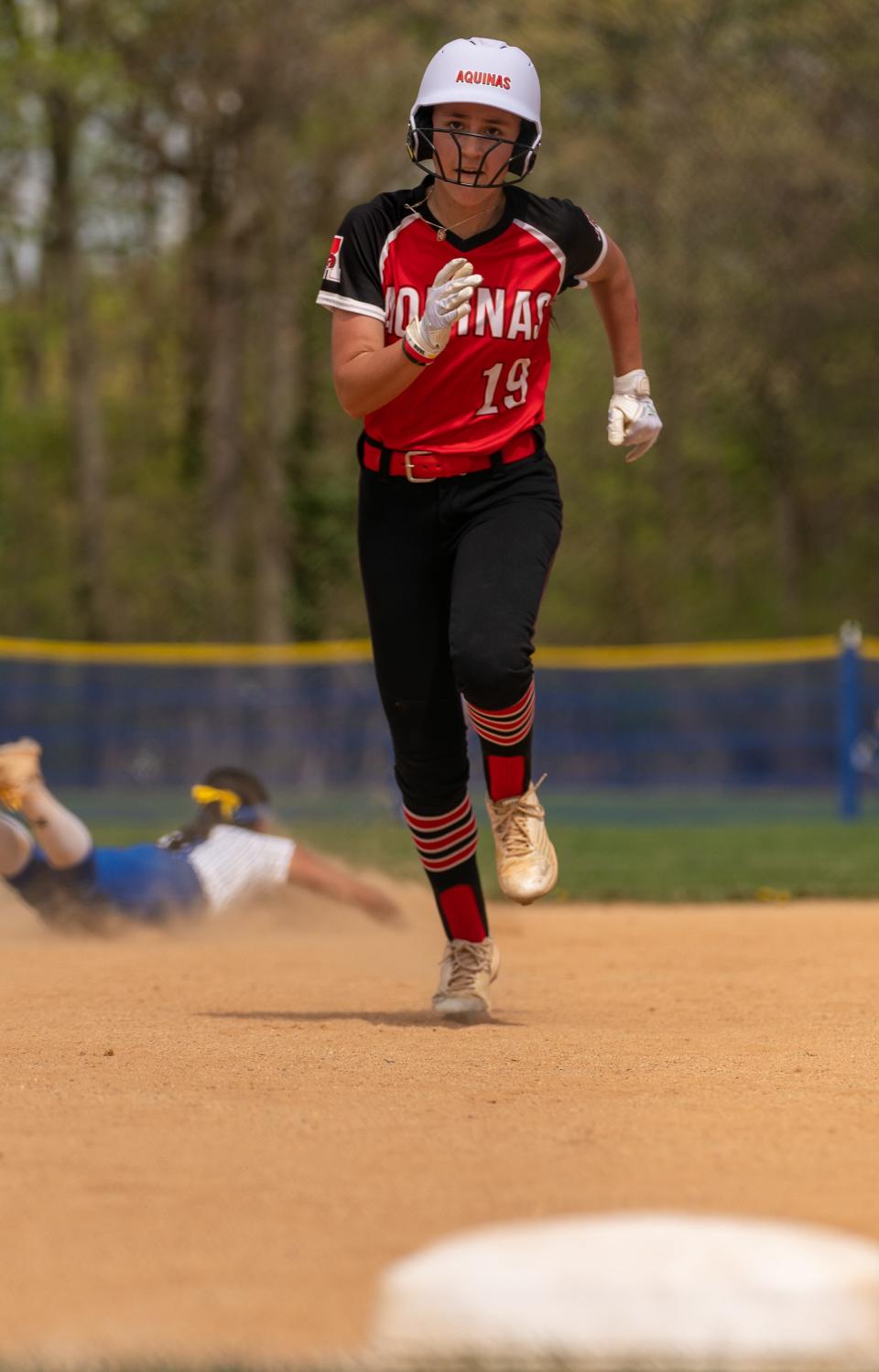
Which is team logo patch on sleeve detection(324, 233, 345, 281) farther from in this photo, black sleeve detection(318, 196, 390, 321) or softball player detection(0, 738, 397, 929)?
softball player detection(0, 738, 397, 929)

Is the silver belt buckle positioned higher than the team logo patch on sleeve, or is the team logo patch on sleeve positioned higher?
the team logo patch on sleeve

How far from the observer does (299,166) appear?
30.8 meters

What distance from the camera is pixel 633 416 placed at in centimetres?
577

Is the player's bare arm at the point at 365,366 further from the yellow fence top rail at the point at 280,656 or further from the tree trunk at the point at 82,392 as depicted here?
the tree trunk at the point at 82,392

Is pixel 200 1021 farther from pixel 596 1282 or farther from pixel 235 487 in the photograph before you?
pixel 235 487

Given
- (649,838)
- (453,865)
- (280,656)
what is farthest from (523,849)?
(280,656)

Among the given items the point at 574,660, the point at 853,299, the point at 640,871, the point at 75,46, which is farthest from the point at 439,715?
the point at 853,299

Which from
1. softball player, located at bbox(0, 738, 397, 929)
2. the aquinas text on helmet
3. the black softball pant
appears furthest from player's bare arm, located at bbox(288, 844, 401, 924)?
the aquinas text on helmet

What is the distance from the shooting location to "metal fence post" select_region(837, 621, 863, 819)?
1700cm

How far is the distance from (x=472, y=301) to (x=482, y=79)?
1.93 feet

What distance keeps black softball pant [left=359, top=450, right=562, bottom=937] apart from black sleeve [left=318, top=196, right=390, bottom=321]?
0.48 meters

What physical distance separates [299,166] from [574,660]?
46.0 feet

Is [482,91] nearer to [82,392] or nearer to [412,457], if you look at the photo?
[412,457]

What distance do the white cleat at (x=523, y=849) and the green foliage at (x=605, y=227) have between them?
23255 mm
